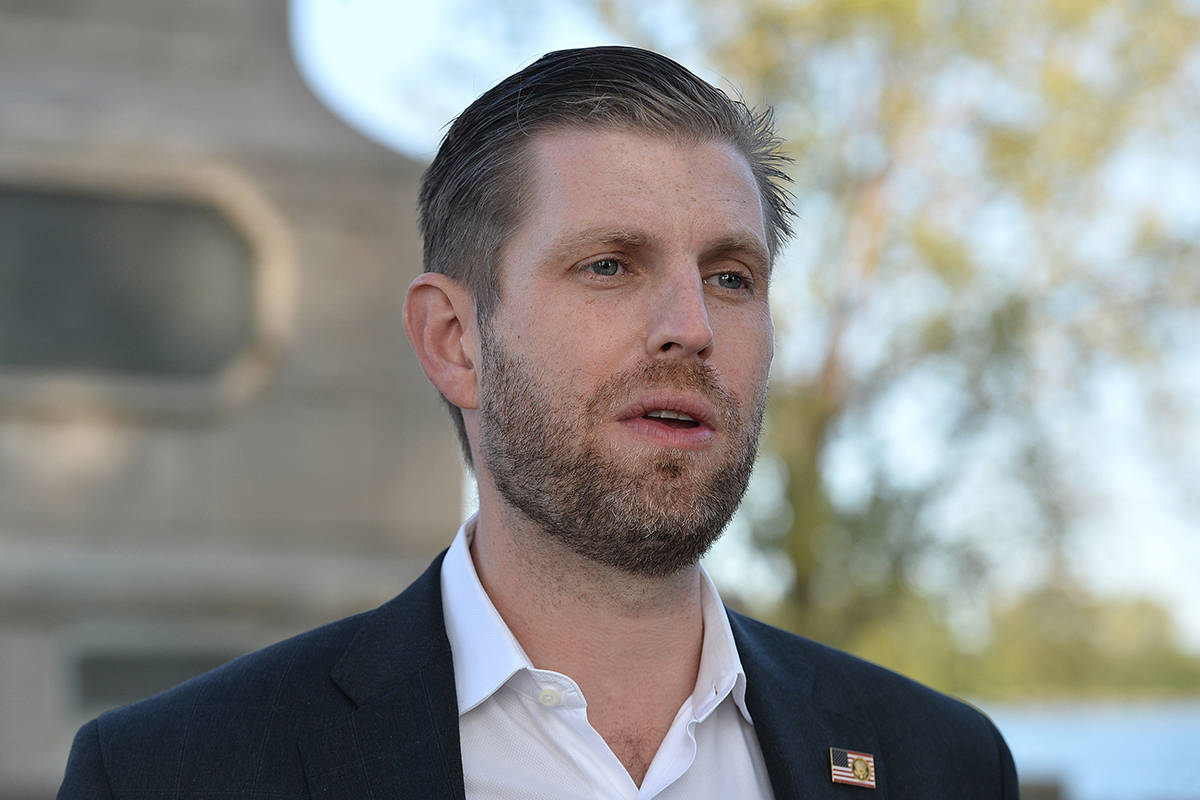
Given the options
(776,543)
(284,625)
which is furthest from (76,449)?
(776,543)

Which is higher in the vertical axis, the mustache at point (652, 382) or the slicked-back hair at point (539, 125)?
the slicked-back hair at point (539, 125)

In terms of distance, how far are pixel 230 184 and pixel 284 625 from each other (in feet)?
9.52

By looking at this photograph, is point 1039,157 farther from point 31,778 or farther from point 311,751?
point 311,751

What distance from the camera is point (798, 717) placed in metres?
2.76

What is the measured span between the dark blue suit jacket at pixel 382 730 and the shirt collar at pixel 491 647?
4 centimetres

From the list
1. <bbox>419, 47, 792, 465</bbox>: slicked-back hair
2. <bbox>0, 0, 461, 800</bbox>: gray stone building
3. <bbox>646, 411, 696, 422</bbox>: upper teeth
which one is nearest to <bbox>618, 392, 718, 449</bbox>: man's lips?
<bbox>646, 411, 696, 422</bbox>: upper teeth

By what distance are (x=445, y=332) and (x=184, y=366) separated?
247 inches

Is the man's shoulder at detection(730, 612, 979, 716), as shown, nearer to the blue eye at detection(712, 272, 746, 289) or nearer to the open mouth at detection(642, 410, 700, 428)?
the open mouth at detection(642, 410, 700, 428)

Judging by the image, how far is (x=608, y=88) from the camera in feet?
8.96

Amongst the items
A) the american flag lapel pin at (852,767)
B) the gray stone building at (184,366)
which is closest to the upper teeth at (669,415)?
the american flag lapel pin at (852,767)

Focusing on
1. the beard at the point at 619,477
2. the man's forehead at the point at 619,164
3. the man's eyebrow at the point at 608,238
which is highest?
the man's forehead at the point at 619,164

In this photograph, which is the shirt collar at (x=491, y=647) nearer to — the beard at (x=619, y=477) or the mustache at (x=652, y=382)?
the beard at (x=619, y=477)

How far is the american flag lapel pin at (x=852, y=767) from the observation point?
107 inches

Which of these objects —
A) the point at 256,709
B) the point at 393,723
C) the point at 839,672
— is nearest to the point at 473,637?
the point at 393,723
